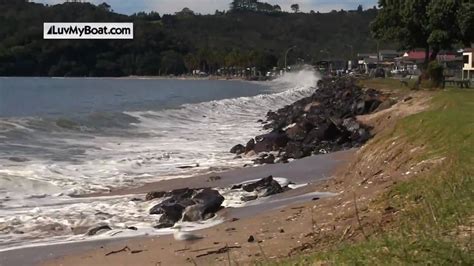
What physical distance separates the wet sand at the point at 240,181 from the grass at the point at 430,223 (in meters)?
2.49

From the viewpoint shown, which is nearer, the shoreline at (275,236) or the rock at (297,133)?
the shoreline at (275,236)

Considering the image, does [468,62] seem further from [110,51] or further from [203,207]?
[110,51]

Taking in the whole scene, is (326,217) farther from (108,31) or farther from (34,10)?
(34,10)

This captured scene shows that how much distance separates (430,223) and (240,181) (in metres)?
9.57

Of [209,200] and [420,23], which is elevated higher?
[420,23]

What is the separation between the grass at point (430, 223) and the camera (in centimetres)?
536

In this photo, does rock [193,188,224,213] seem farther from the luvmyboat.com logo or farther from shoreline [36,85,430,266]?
the luvmyboat.com logo

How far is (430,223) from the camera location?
6.55 metres

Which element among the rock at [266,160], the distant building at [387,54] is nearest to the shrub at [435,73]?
the rock at [266,160]

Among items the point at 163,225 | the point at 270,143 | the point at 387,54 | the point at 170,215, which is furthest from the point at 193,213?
the point at 387,54

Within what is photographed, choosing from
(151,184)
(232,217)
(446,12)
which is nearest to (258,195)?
(232,217)

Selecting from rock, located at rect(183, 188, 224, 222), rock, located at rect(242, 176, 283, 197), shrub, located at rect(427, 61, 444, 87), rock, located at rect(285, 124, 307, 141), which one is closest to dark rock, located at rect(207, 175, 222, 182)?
rock, located at rect(242, 176, 283, 197)

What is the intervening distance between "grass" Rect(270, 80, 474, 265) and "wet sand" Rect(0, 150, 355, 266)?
249 cm

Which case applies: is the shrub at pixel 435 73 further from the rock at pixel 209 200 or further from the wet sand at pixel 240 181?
the rock at pixel 209 200
